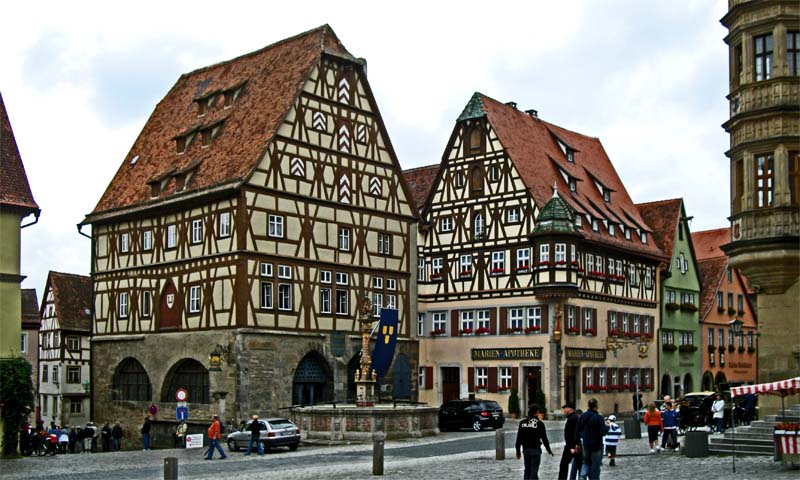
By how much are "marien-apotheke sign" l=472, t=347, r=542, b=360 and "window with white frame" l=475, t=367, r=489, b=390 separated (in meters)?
0.61

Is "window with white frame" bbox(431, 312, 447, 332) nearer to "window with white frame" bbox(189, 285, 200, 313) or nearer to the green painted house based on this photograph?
the green painted house

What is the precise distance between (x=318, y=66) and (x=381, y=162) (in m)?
5.60

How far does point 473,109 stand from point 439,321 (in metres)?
11.4

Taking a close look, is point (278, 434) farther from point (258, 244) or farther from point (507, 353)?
point (507, 353)

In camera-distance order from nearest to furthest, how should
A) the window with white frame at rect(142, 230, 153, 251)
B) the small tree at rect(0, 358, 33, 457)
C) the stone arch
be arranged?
1. the small tree at rect(0, 358, 33, 457)
2. the stone arch
3. the window with white frame at rect(142, 230, 153, 251)

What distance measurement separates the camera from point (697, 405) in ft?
139

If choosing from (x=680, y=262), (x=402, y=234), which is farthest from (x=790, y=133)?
(x=680, y=262)

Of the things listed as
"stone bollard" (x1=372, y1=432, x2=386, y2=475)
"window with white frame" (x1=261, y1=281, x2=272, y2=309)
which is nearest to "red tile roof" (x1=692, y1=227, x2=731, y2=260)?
"window with white frame" (x1=261, y1=281, x2=272, y2=309)

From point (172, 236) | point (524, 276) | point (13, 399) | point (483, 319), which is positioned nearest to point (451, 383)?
point (483, 319)

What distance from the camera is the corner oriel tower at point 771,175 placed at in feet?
89.0

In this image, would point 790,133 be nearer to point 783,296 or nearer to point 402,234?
point 783,296

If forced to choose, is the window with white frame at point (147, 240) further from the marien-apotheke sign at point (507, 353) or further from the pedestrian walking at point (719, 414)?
the pedestrian walking at point (719, 414)

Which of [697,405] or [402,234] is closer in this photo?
[697,405]

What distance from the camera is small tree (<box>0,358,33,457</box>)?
1394 inches
